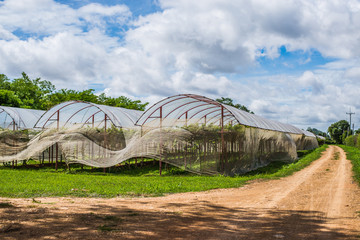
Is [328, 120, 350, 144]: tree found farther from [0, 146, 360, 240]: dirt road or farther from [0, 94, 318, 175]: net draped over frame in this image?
[0, 146, 360, 240]: dirt road

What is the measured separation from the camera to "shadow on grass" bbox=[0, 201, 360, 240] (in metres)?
5.52

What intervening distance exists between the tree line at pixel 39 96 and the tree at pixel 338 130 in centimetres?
6314

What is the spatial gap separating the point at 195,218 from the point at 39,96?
143 feet

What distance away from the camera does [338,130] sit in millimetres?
90312

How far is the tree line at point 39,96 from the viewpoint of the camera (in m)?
36.8

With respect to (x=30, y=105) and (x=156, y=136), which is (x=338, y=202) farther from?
(x=30, y=105)

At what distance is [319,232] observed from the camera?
5820 mm

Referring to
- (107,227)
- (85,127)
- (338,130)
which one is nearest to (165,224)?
(107,227)

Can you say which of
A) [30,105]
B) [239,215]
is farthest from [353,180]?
[30,105]

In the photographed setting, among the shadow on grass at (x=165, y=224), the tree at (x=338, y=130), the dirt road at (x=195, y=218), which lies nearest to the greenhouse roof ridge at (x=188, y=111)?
the dirt road at (x=195, y=218)

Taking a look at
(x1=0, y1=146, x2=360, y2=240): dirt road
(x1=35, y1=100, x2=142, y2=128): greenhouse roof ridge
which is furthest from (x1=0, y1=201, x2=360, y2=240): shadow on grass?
(x1=35, y1=100, x2=142, y2=128): greenhouse roof ridge

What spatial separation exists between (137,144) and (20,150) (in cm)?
742

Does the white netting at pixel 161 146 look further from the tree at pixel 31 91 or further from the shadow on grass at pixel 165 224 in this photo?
the tree at pixel 31 91

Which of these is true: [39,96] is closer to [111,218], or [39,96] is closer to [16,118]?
[16,118]
